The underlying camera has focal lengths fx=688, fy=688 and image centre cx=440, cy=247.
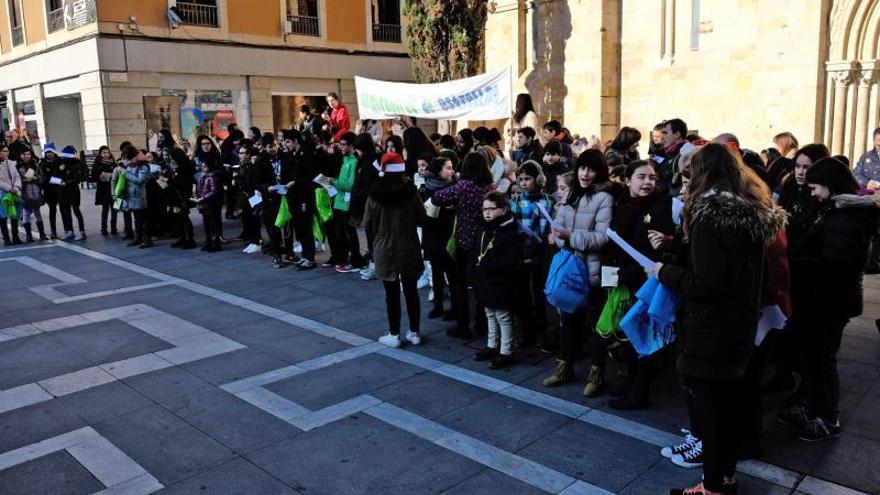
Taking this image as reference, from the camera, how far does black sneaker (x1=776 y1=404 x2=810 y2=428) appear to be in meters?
4.55

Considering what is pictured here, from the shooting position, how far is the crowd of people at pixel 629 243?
11.2 ft

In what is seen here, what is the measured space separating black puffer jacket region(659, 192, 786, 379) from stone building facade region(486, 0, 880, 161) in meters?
7.82

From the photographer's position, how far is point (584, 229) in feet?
17.4

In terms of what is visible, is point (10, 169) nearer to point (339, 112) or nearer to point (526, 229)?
point (339, 112)

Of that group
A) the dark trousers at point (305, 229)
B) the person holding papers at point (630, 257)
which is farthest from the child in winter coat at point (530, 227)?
the dark trousers at point (305, 229)

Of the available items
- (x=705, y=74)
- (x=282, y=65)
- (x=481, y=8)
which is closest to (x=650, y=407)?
(x=705, y=74)

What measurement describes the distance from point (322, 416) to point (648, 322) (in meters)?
2.41

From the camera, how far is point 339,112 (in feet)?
43.7

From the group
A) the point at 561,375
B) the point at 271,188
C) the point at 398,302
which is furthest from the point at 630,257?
the point at 271,188

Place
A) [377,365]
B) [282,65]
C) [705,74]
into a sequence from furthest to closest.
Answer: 1. [282,65]
2. [705,74]
3. [377,365]

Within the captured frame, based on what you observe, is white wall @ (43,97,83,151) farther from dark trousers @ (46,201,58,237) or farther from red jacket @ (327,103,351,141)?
red jacket @ (327,103,351,141)

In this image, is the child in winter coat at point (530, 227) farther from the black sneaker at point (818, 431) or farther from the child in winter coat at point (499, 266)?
the black sneaker at point (818, 431)

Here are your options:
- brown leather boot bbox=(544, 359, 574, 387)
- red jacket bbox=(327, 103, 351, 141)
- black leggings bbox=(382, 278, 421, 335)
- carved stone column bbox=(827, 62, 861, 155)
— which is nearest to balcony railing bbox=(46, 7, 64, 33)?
red jacket bbox=(327, 103, 351, 141)

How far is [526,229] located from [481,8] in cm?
1181
